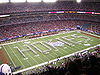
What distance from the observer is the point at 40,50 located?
3155cm

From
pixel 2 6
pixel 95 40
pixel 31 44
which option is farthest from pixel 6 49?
pixel 95 40

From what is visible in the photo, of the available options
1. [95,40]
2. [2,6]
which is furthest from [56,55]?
[2,6]

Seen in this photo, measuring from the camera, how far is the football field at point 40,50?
26453mm

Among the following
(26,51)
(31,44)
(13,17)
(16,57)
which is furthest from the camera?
(13,17)

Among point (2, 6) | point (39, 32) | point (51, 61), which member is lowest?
point (51, 61)

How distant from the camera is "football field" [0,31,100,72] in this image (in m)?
26.5

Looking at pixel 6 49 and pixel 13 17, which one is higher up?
pixel 13 17

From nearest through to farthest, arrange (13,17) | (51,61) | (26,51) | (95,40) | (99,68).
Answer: (99,68) < (51,61) < (26,51) < (95,40) < (13,17)

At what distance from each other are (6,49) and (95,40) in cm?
2750

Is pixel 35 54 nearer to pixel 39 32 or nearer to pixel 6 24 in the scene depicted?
pixel 39 32

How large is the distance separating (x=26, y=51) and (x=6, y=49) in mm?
5895

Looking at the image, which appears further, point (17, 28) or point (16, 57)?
point (17, 28)

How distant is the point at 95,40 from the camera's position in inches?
1528

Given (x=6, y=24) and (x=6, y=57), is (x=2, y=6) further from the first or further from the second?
(x=6, y=57)
